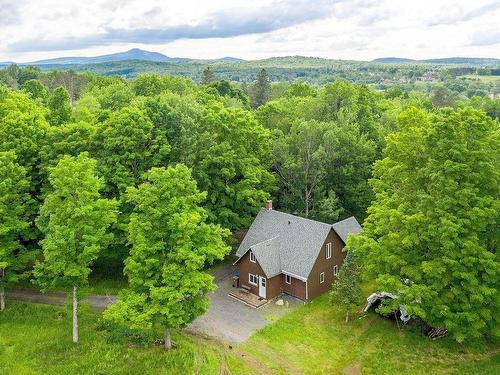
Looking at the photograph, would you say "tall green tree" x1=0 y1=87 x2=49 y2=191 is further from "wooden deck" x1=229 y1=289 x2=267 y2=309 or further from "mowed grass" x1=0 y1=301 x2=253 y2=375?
"wooden deck" x1=229 y1=289 x2=267 y2=309

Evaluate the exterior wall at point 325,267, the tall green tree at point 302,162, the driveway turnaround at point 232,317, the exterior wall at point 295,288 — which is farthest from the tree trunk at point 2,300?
the tall green tree at point 302,162

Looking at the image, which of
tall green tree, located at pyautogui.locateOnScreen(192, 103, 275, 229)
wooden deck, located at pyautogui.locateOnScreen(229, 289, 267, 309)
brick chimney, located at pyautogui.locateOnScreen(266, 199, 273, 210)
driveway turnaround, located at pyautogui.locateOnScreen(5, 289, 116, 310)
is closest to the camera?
driveway turnaround, located at pyautogui.locateOnScreen(5, 289, 116, 310)

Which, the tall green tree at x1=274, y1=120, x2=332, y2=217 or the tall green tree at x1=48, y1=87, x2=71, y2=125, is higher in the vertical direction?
the tall green tree at x1=48, y1=87, x2=71, y2=125

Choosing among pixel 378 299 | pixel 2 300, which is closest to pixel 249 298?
pixel 378 299

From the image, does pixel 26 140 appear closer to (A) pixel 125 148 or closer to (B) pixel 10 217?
(A) pixel 125 148

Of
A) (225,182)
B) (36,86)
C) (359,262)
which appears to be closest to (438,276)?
(359,262)

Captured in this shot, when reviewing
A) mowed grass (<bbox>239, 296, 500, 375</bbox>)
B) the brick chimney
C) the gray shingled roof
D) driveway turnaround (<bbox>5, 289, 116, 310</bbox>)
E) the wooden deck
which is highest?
the brick chimney

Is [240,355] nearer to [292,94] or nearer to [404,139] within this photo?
[404,139]

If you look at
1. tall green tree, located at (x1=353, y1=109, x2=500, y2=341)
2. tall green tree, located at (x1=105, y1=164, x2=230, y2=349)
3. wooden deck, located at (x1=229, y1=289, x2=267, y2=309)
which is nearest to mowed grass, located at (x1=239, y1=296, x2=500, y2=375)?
tall green tree, located at (x1=353, y1=109, x2=500, y2=341)
